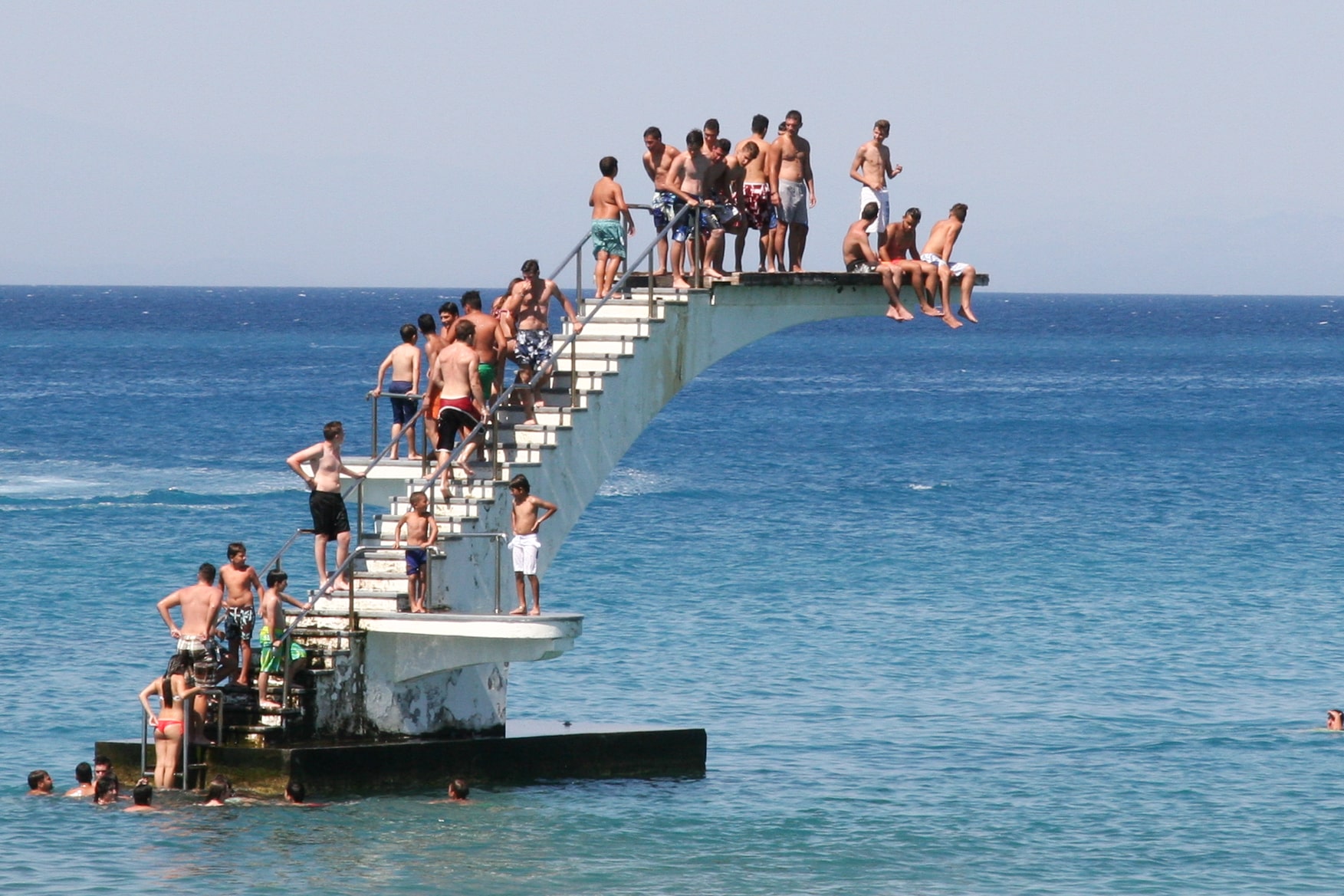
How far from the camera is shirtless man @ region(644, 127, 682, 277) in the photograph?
24.2 m

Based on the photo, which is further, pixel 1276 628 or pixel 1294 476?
pixel 1294 476

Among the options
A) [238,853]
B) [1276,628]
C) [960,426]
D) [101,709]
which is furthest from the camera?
[960,426]

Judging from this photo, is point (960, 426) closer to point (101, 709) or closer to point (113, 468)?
point (113, 468)

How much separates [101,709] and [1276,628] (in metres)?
21.7

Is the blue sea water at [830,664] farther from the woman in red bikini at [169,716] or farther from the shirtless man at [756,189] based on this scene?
the shirtless man at [756,189]

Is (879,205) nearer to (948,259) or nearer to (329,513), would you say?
(948,259)

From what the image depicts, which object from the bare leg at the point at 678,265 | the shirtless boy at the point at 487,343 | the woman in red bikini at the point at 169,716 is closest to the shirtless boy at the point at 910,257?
the bare leg at the point at 678,265

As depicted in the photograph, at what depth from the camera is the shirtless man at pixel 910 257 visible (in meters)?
25.5

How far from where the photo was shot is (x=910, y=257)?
25797mm

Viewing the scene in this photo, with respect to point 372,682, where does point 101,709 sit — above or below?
below

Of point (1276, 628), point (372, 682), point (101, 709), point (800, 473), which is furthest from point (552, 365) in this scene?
point (800, 473)

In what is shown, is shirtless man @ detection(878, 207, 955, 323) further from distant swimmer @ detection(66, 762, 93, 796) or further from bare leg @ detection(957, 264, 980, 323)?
distant swimmer @ detection(66, 762, 93, 796)

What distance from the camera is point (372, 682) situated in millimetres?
22438

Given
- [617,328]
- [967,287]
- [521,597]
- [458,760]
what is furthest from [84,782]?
[967,287]
